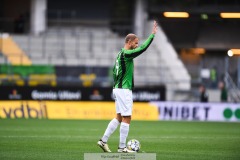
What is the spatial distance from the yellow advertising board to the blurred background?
678mm

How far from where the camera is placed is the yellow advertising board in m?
33.2

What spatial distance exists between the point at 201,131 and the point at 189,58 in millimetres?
26912

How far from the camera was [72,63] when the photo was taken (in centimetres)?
4025

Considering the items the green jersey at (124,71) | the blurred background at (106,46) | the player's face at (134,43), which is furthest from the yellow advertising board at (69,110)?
the player's face at (134,43)

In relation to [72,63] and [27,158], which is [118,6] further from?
[27,158]

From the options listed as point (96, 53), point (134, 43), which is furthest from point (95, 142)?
point (96, 53)

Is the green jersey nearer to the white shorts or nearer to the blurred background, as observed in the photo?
the white shorts

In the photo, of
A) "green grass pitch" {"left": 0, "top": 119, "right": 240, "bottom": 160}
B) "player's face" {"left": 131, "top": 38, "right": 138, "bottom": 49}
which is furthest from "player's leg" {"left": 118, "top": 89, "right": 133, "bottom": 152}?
"player's face" {"left": 131, "top": 38, "right": 138, "bottom": 49}

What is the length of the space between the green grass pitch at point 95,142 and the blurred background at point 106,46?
1073 centimetres

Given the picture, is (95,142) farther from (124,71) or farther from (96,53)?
(96,53)

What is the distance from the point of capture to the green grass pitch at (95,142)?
1564 cm

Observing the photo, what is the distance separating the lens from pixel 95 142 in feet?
62.4

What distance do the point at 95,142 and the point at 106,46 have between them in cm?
2363

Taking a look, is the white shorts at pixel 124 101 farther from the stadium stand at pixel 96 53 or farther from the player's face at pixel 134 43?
the stadium stand at pixel 96 53
